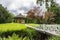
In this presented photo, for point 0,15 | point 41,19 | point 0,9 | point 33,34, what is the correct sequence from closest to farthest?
1. point 33,34
2. point 0,15
3. point 0,9
4. point 41,19

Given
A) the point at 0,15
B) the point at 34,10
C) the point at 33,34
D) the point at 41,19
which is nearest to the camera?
the point at 33,34

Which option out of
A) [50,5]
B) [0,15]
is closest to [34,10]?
[0,15]

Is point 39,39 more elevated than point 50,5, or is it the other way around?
point 50,5

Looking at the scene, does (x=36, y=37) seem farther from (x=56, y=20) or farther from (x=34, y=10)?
(x=34, y=10)

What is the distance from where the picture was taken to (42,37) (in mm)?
12648

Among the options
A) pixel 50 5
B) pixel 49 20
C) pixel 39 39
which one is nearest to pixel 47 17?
pixel 49 20

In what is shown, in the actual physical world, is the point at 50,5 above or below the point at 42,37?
above

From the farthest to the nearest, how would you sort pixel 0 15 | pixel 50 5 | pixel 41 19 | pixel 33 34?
pixel 41 19, pixel 0 15, pixel 33 34, pixel 50 5

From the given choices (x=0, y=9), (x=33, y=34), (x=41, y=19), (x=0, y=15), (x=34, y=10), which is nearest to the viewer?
(x=33, y=34)

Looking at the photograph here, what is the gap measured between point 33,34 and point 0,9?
10896 mm

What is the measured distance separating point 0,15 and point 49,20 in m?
5.84

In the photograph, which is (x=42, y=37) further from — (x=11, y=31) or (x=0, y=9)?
(x=0, y=9)

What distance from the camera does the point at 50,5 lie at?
19.1ft

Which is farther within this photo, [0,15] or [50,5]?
[0,15]
